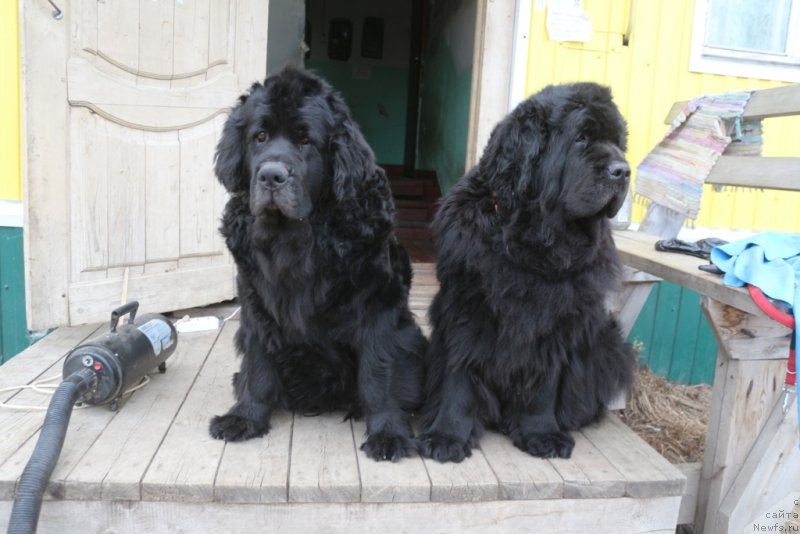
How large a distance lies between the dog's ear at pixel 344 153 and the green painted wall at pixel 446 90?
330 centimetres

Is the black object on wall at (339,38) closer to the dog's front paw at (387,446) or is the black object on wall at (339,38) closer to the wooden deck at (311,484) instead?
the wooden deck at (311,484)

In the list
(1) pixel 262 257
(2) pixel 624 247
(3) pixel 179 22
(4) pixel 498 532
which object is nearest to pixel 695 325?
(2) pixel 624 247

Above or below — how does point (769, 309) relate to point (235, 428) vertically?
above

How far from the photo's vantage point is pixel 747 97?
9.11ft

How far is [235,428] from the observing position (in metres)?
2.12

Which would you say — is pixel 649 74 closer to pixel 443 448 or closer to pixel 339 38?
pixel 443 448

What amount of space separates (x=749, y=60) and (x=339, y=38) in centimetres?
542

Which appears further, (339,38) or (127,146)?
(339,38)

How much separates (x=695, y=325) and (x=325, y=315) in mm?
3261

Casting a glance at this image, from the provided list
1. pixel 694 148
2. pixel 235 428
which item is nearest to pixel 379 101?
pixel 694 148

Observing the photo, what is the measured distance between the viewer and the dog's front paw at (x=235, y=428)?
211 cm

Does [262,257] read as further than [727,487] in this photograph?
No

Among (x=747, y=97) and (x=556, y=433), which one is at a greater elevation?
(x=747, y=97)

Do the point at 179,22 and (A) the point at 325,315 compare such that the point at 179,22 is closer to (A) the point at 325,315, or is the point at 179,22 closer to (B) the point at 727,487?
(A) the point at 325,315
